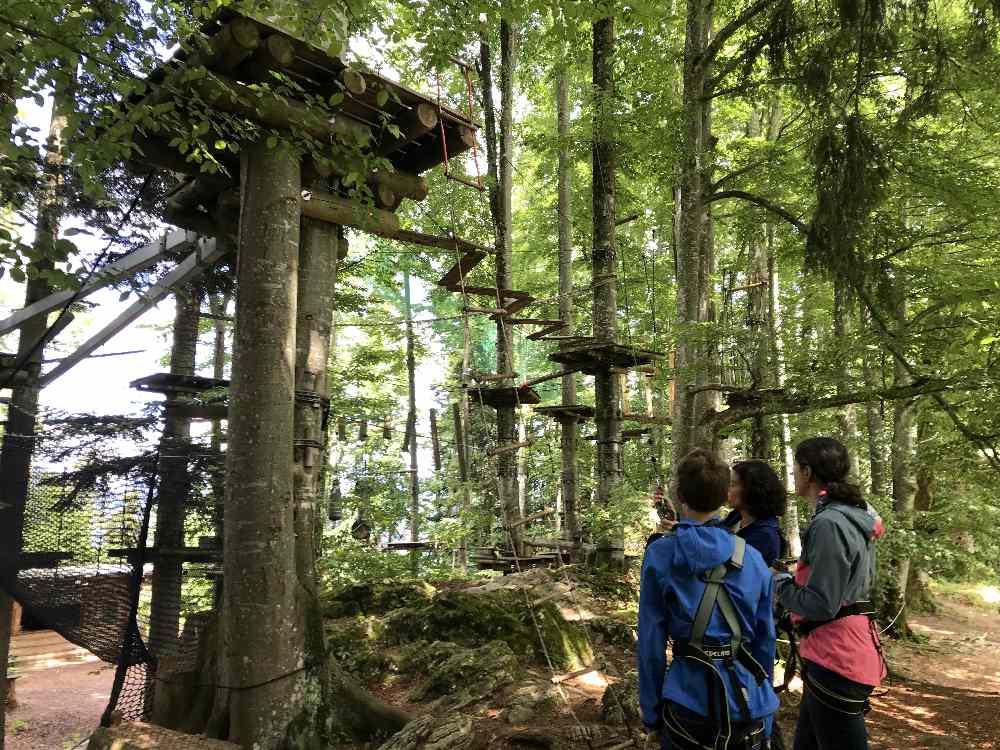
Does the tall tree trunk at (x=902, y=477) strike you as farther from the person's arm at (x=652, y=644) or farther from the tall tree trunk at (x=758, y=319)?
the person's arm at (x=652, y=644)

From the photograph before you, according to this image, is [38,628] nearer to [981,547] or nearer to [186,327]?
[186,327]

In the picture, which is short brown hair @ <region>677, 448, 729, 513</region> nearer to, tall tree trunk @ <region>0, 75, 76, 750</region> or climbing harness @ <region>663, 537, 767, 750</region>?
climbing harness @ <region>663, 537, 767, 750</region>

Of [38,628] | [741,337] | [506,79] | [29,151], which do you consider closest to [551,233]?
[506,79]

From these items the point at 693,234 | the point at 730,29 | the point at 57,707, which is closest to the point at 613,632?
the point at 693,234

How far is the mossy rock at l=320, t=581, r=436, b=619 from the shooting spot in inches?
256

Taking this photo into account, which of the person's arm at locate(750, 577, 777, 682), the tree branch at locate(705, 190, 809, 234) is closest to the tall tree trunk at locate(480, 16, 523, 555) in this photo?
the tree branch at locate(705, 190, 809, 234)

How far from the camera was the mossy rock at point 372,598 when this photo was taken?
256 inches

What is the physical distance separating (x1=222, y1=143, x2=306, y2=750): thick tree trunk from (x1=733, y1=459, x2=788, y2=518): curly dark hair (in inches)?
98.5

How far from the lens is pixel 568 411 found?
32.6 ft

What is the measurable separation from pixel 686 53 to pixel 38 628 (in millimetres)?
16863

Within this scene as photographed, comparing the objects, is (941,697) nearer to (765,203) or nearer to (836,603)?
(765,203)

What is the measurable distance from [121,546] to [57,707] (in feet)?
24.2

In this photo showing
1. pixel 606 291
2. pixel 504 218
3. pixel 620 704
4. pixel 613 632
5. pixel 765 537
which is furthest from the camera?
pixel 504 218

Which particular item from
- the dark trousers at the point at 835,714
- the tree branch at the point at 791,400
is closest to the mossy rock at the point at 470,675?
the dark trousers at the point at 835,714
